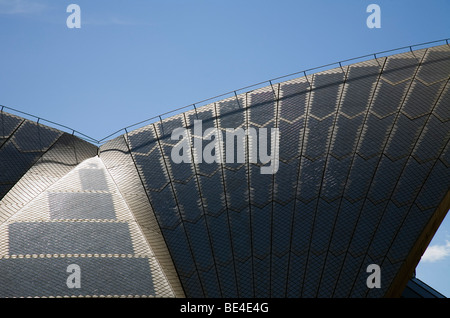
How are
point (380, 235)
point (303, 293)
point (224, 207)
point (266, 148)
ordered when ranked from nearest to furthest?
point (303, 293) < point (380, 235) < point (224, 207) < point (266, 148)

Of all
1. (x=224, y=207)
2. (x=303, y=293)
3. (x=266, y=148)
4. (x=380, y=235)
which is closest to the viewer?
(x=303, y=293)

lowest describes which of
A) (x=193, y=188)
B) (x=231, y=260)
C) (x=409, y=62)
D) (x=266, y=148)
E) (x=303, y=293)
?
(x=303, y=293)

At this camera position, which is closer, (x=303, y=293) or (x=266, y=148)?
(x=303, y=293)

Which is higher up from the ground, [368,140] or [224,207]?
[368,140]

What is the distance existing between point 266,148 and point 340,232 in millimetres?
7796

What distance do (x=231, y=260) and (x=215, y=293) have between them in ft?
7.34

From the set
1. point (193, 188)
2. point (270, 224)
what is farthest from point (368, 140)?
point (193, 188)

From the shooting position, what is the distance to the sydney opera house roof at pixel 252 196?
30.6 metres

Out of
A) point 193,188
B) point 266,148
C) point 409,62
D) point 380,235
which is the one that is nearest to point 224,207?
point 193,188

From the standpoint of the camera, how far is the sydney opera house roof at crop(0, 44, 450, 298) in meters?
30.6

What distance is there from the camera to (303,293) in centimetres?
3045

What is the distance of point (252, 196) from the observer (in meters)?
35.6

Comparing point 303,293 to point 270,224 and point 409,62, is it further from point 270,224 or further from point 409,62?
point 409,62

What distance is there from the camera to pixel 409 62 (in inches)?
1585
